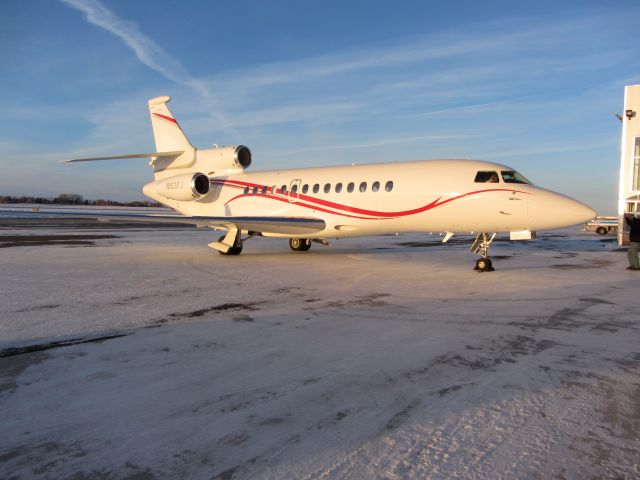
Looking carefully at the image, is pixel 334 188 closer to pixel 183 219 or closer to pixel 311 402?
pixel 183 219

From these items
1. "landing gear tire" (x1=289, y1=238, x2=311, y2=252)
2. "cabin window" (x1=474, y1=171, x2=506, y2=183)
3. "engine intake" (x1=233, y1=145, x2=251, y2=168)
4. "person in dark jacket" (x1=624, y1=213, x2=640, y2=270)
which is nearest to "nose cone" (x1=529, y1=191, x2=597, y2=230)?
"cabin window" (x1=474, y1=171, x2=506, y2=183)

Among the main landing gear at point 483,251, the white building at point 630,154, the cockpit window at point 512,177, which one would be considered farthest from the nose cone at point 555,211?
the white building at point 630,154

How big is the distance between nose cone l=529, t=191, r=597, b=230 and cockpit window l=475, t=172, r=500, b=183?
1.04 metres

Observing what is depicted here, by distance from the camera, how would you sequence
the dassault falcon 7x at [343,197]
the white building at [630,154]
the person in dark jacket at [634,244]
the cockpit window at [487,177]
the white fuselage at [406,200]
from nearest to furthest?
the white fuselage at [406,200] → the dassault falcon 7x at [343,197] → the cockpit window at [487,177] → the person in dark jacket at [634,244] → the white building at [630,154]

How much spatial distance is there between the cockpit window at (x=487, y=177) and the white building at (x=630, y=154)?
6.22 m

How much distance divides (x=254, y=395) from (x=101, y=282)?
21.7ft

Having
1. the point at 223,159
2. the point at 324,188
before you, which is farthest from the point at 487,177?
the point at 223,159

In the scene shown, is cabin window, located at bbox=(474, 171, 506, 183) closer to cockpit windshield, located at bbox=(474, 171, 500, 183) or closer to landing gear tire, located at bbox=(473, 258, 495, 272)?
cockpit windshield, located at bbox=(474, 171, 500, 183)

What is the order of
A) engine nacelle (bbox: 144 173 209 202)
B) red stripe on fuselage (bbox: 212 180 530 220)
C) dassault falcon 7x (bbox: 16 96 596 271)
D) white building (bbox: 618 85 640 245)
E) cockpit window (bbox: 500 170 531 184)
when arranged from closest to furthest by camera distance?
dassault falcon 7x (bbox: 16 96 596 271), cockpit window (bbox: 500 170 531 184), red stripe on fuselage (bbox: 212 180 530 220), white building (bbox: 618 85 640 245), engine nacelle (bbox: 144 173 209 202)

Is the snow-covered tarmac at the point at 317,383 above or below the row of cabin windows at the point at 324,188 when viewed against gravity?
below

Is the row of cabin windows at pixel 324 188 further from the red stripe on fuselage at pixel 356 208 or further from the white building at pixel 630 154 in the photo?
the white building at pixel 630 154

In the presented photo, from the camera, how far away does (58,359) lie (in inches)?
178

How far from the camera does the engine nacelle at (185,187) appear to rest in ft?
55.6

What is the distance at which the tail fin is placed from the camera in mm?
18812
